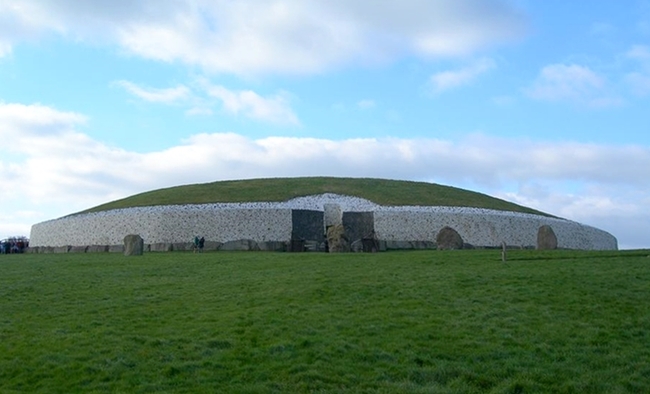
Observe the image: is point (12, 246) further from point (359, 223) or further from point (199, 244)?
point (359, 223)

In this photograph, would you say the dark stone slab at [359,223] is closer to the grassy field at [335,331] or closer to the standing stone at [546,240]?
the standing stone at [546,240]

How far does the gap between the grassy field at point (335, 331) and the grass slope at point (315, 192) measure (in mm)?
22401

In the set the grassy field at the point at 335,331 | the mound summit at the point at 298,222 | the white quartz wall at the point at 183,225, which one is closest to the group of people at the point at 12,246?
the mound summit at the point at 298,222

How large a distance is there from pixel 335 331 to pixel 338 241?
20797 mm

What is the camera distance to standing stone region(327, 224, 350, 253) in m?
34.3

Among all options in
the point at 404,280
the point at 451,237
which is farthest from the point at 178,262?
the point at 451,237

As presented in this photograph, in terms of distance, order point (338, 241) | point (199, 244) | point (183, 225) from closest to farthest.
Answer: point (338, 241) < point (199, 244) < point (183, 225)

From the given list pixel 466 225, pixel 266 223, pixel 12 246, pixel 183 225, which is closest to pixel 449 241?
pixel 466 225

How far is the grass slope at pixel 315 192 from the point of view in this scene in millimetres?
44250

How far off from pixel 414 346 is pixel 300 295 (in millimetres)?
4981

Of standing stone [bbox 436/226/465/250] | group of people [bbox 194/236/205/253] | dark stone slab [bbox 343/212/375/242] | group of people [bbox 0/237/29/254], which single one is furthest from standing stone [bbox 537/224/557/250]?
group of people [bbox 0/237/29/254]

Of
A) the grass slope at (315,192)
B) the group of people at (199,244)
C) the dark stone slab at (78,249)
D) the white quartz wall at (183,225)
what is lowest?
the dark stone slab at (78,249)

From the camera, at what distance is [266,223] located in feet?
132

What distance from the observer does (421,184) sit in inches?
2025
